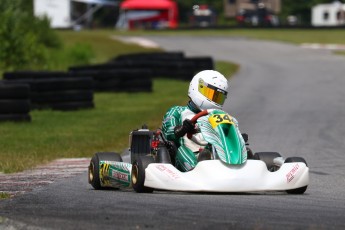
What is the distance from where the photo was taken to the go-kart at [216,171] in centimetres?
883

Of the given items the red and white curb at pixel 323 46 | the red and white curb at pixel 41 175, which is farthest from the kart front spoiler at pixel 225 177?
the red and white curb at pixel 323 46

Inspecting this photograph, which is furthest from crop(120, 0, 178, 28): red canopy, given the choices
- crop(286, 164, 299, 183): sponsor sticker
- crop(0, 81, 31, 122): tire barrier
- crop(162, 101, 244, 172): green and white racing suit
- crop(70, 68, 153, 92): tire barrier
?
crop(286, 164, 299, 183): sponsor sticker

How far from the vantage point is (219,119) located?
30.3 feet

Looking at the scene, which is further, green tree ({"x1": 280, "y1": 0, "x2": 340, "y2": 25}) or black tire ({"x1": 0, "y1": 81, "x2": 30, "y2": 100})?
green tree ({"x1": 280, "y1": 0, "x2": 340, "y2": 25})

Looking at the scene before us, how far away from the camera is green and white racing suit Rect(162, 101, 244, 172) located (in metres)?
9.54

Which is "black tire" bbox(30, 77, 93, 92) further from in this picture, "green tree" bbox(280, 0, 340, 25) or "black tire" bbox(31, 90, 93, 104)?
"green tree" bbox(280, 0, 340, 25)

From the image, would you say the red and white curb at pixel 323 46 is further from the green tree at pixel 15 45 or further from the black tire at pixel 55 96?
the black tire at pixel 55 96

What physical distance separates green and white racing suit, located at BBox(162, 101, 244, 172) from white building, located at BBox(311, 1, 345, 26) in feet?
228

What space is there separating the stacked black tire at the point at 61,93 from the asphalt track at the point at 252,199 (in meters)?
3.10

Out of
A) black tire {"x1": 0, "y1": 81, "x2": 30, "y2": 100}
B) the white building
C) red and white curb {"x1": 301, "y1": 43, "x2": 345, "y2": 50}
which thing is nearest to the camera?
black tire {"x1": 0, "y1": 81, "x2": 30, "y2": 100}

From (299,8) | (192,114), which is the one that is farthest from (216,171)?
(299,8)

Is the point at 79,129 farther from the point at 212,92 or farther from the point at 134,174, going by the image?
the point at 134,174

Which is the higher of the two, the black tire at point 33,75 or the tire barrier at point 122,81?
the black tire at point 33,75

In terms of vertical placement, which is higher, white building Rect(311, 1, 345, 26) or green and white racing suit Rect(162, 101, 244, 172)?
green and white racing suit Rect(162, 101, 244, 172)
